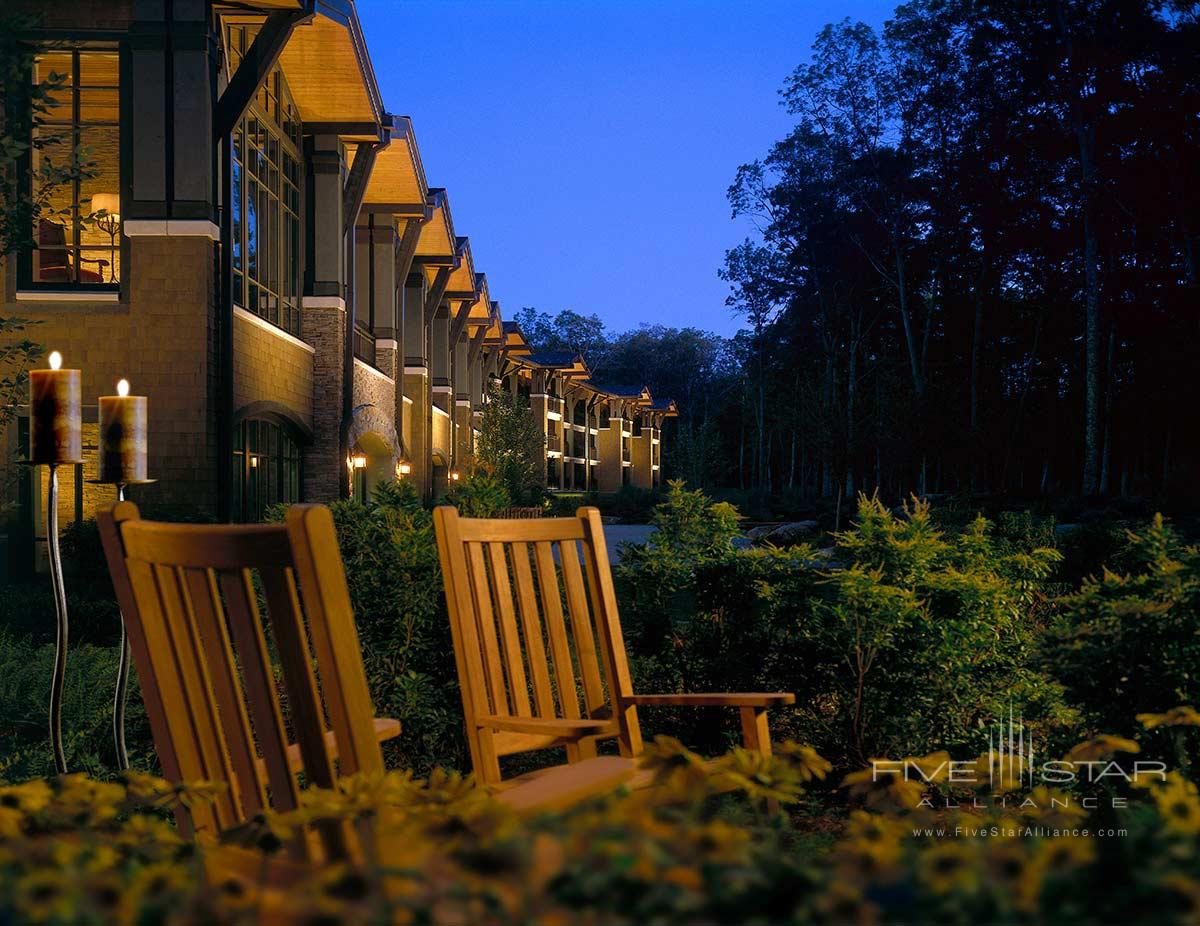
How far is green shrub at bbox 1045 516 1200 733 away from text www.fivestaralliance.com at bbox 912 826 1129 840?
3.99 feet

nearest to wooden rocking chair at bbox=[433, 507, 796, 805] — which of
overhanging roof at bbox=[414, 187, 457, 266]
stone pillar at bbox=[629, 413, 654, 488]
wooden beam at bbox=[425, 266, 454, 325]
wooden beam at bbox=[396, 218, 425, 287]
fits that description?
wooden beam at bbox=[396, 218, 425, 287]

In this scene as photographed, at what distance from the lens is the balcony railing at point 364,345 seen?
20.4 m

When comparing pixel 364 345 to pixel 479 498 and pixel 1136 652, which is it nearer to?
pixel 479 498

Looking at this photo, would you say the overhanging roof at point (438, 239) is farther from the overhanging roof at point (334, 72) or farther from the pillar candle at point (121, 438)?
the pillar candle at point (121, 438)

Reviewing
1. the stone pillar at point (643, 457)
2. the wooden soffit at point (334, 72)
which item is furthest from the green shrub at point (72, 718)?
the stone pillar at point (643, 457)

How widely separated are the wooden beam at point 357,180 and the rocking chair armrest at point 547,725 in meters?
15.5

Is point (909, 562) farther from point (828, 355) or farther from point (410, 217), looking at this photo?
point (828, 355)

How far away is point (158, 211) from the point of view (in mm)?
11852

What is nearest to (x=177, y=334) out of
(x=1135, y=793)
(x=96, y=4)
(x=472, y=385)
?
(x=96, y=4)

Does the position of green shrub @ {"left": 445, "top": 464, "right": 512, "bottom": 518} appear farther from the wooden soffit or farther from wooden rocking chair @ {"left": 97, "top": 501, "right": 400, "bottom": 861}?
the wooden soffit

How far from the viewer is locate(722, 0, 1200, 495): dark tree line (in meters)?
22.2

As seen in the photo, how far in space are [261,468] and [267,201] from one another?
11.6 feet

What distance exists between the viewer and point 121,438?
409 cm

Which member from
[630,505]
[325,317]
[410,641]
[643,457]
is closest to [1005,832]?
[410,641]
